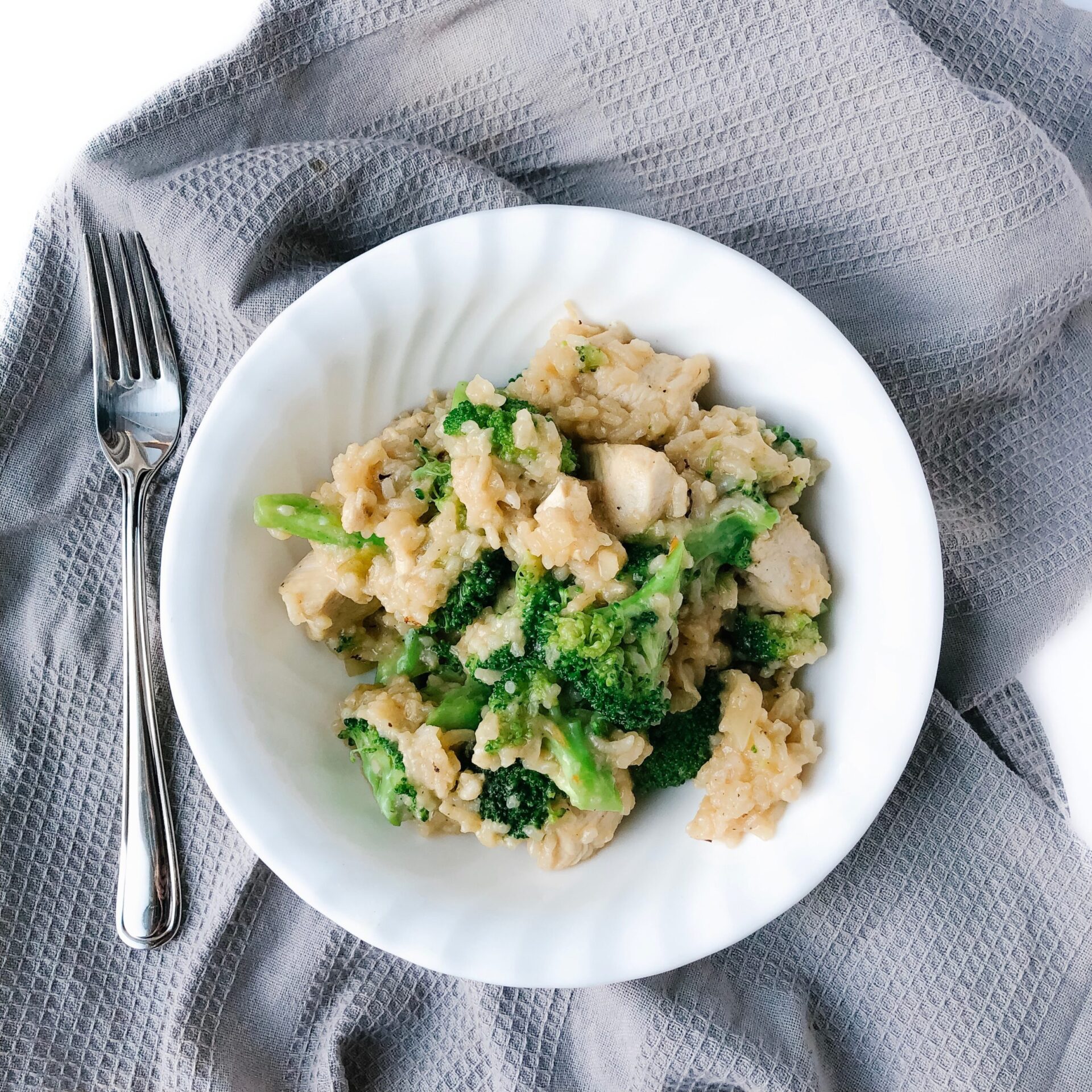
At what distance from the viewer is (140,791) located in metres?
3.25

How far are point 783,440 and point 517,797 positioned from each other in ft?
3.90

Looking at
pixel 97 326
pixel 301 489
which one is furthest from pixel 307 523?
pixel 97 326

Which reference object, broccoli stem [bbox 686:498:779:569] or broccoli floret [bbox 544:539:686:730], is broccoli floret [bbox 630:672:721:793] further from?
broccoli stem [bbox 686:498:779:569]

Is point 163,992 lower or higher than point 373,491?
lower

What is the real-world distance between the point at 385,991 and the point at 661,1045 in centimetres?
97

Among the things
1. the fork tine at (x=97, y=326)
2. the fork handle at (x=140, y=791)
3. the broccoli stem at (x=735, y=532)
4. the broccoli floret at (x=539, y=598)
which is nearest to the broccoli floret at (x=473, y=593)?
the broccoli floret at (x=539, y=598)

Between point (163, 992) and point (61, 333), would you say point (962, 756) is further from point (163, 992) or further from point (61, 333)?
point (61, 333)

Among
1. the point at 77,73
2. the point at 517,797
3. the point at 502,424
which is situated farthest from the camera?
the point at 77,73

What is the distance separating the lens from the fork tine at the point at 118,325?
3.21 metres

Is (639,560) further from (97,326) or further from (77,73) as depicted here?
(77,73)

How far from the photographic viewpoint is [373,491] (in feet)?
8.43

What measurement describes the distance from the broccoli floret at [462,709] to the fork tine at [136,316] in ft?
5.25

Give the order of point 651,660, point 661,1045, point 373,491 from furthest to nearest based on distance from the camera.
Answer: point 661,1045
point 373,491
point 651,660

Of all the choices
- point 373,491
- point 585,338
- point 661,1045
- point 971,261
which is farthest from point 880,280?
point 661,1045
